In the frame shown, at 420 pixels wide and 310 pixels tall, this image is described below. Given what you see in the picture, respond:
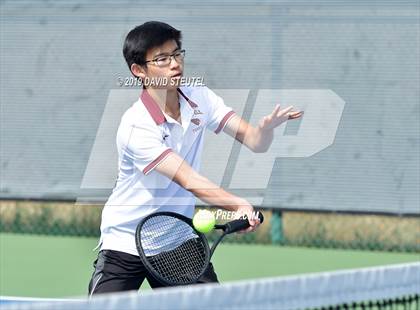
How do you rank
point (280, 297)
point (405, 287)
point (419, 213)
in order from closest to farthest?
point (280, 297) < point (405, 287) < point (419, 213)

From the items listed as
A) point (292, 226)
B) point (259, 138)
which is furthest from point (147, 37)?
point (292, 226)

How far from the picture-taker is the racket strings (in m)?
4.36

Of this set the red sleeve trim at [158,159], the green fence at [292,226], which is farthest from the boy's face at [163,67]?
the green fence at [292,226]

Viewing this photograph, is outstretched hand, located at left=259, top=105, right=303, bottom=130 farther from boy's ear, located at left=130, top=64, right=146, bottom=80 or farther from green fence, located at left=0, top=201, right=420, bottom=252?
green fence, located at left=0, top=201, right=420, bottom=252

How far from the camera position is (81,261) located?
862 centimetres

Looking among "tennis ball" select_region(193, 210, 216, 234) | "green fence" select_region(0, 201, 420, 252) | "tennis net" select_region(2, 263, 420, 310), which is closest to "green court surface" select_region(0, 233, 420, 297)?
"green fence" select_region(0, 201, 420, 252)

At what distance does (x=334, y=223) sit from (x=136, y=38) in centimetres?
474

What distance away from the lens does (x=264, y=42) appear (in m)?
8.84

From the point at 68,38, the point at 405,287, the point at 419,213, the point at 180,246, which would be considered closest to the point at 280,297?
the point at 405,287

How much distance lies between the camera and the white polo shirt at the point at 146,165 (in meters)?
4.39

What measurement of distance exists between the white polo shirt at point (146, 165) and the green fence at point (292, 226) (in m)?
4.46

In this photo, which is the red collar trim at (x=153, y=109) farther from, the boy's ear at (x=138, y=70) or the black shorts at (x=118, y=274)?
the black shorts at (x=118, y=274)

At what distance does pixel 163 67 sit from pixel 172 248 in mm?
686

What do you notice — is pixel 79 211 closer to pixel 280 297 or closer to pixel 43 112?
pixel 43 112
